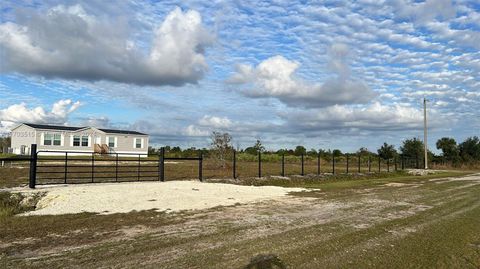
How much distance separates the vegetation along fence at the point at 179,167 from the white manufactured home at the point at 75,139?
7.68ft

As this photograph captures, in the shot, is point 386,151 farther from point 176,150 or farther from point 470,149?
point 176,150

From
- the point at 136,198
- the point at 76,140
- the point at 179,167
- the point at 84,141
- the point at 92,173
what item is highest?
the point at 76,140

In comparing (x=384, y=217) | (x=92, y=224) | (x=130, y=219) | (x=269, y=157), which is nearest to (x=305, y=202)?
(x=384, y=217)

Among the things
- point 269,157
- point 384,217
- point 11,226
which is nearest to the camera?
point 11,226

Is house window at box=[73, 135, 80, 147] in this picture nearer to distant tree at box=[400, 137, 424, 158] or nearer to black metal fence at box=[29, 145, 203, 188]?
black metal fence at box=[29, 145, 203, 188]

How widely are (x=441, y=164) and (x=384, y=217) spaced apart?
55978 mm

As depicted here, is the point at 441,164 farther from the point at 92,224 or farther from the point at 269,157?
the point at 92,224

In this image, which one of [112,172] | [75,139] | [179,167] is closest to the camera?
[112,172]

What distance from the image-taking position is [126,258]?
20.8 feet

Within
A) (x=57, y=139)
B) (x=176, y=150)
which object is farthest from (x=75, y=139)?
(x=176, y=150)

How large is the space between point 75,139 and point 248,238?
60.7m

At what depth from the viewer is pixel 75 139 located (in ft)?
206

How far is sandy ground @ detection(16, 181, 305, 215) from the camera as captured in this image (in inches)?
464

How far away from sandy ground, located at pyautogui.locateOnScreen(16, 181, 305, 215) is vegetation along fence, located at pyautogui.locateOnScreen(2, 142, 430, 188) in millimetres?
2862
